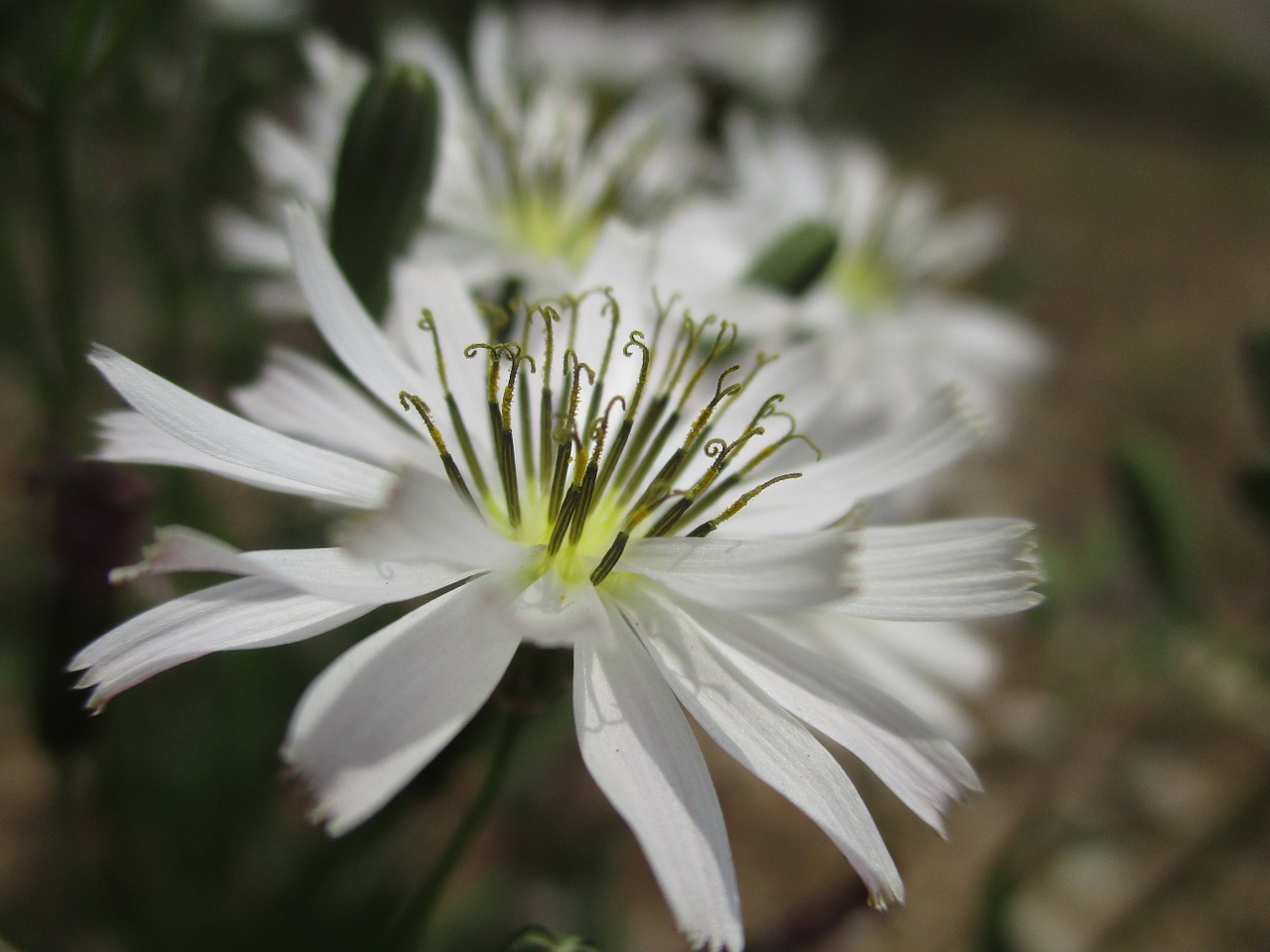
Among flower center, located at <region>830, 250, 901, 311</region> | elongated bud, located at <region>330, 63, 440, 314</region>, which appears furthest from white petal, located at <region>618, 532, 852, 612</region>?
flower center, located at <region>830, 250, 901, 311</region>

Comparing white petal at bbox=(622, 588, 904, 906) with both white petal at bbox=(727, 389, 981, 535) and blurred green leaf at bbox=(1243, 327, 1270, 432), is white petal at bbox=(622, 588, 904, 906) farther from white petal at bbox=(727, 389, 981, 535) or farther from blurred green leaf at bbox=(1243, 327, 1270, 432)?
blurred green leaf at bbox=(1243, 327, 1270, 432)

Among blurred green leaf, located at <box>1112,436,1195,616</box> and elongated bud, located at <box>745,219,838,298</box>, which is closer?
elongated bud, located at <box>745,219,838,298</box>

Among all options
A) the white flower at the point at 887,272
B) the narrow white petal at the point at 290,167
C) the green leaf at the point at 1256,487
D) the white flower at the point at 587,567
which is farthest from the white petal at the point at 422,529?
the white flower at the point at 887,272

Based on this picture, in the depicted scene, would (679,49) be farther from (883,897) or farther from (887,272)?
(883,897)

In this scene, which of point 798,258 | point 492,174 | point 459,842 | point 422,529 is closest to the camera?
point 422,529

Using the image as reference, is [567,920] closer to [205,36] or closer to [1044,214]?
[205,36]

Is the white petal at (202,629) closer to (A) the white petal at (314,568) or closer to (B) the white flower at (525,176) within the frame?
(A) the white petal at (314,568)

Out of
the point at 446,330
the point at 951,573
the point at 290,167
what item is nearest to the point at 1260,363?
the point at 951,573
